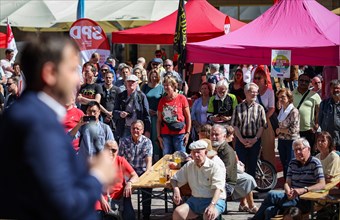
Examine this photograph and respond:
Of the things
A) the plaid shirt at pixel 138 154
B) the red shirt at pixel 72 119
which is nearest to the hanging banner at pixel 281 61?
the plaid shirt at pixel 138 154

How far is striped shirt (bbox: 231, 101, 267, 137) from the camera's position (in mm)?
10477

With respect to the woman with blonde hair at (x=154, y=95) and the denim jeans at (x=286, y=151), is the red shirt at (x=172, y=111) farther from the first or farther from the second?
the denim jeans at (x=286, y=151)

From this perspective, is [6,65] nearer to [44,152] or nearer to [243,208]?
[243,208]

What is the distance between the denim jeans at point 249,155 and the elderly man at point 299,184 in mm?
1986

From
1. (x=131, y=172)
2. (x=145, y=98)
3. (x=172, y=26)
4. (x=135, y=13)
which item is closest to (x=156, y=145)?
(x=145, y=98)

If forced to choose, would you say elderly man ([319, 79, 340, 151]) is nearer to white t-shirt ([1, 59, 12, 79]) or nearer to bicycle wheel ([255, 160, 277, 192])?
bicycle wheel ([255, 160, 277, 192])

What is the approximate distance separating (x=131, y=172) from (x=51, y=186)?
627 centimetres

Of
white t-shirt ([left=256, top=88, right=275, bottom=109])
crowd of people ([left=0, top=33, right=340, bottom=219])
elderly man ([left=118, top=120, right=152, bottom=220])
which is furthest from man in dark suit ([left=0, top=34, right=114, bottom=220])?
white t-shirt ([left=256, top=88, right=275, bottom=109])

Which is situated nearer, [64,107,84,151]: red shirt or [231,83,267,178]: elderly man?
[64,107,84,151]: red shirt

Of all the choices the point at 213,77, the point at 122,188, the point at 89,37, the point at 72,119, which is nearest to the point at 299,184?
the point at 122,188

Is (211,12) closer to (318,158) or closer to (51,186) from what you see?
(318,158)

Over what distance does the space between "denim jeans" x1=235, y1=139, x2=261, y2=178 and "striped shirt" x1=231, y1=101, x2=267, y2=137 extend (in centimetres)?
16

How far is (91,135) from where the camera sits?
888 centimetres

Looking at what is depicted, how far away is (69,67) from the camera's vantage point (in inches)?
102
